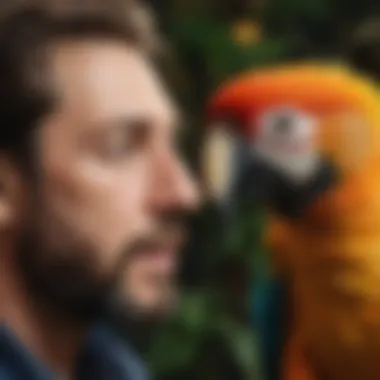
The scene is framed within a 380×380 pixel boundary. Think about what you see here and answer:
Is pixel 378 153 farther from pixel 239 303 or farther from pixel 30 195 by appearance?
pixel 30 195

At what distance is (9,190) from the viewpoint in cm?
65

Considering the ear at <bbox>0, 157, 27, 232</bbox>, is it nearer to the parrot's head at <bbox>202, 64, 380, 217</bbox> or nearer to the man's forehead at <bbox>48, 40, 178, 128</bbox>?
the man's forehead at <bbox>48, 40, 178, 128</bbox>

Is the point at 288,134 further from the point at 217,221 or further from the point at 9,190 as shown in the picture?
the point at 9,190

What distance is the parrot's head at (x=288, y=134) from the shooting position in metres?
0.67

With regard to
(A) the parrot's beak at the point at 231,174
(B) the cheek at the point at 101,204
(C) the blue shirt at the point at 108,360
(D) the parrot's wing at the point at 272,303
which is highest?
(A) the parrot's beak at the point at 231,174

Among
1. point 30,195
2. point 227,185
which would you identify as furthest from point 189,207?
point 30,195

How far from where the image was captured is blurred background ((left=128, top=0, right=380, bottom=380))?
68 cm

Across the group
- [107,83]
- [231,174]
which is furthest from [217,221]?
[107,83]

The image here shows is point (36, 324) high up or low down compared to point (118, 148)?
down

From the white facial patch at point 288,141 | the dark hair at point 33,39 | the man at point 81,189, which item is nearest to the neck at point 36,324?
the man at point 81,189

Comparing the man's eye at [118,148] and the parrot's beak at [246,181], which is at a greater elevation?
the parrot's beak at [246,181]

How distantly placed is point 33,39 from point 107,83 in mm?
77

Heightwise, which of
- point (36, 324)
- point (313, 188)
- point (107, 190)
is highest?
point (313, 188)

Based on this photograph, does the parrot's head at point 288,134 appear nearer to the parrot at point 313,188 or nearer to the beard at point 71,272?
the parrot at point 313,188
